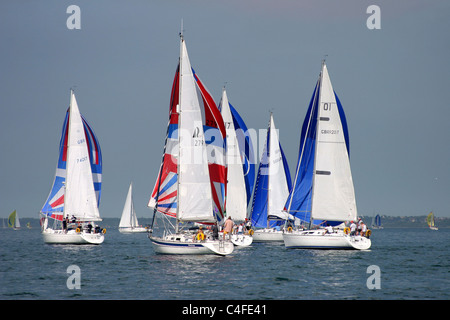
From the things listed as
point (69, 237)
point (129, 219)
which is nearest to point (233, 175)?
point (69, 237)

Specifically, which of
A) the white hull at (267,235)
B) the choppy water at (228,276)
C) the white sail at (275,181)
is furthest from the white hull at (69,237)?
the white sail at (275,181)

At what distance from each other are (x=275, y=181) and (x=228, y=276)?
32.1 meters

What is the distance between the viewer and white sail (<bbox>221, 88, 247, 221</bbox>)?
56.8 m

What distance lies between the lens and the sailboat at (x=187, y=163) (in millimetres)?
38781

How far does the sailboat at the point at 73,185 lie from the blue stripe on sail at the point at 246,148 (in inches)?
538

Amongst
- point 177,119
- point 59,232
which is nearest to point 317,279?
point 177,119

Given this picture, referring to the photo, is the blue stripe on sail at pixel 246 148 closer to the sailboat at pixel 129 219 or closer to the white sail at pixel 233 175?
the white sail at pixel 233 175

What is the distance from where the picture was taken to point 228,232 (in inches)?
1560

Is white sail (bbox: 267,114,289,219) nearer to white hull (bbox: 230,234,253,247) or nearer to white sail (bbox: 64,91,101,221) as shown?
white hull (bbox: 230,234,253,247)

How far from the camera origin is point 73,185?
54.7 metres

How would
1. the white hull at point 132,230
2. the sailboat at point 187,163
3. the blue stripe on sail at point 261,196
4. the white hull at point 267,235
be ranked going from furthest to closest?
1. the white hull at point 132,230
2. the blue stripe on sail at point 261,196
3. the white hull at point 267,235
4. the sailboat at point 187,163

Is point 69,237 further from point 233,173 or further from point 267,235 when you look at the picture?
point 267,235
